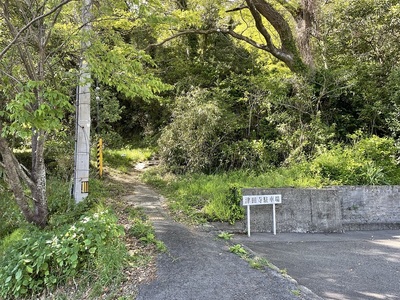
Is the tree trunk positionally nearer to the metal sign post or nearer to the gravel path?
the gravel path

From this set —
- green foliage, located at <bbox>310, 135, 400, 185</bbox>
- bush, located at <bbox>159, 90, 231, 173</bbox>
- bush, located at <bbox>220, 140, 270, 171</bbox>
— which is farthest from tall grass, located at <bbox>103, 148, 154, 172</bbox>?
green foliage, located at <bbox>310, 135, 400, 185</bbox>

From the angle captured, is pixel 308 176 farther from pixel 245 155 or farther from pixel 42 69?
pixel 42 69

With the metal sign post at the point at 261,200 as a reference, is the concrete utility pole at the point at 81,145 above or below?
above

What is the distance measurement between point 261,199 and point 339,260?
67.0 inches

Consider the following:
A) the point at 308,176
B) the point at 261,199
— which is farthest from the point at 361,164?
the point at 261,199

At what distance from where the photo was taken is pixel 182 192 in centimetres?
742

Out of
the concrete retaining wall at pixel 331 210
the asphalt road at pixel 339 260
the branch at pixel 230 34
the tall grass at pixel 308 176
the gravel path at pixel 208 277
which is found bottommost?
the asphalt road at pixel 339 260

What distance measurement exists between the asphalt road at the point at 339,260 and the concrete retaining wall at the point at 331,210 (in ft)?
0.87

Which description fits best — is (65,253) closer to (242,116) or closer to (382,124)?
(242,116)

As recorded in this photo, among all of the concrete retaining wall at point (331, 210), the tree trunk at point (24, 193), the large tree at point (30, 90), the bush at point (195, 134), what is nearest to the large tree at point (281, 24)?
the bush at point (195, 134)

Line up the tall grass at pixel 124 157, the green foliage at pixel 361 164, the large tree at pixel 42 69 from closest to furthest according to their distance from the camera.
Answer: the large tree at pixel 42 69, the green foliage at pixel 361 164, the tall grass at pixel 124 157

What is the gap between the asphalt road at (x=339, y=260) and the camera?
Answer: 3965 mm

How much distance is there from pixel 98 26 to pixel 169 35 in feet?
23.8

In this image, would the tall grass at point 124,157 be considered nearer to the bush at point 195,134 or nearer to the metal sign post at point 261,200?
the bush at point 195,134
